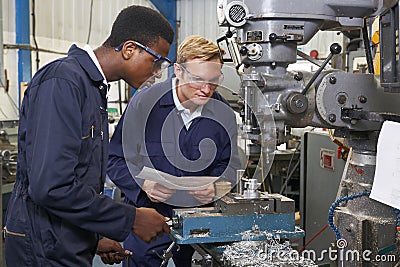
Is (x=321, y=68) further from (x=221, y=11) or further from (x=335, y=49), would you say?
(x=221, y=11)

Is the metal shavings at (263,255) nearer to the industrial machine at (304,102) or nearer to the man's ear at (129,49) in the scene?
the industrial machine at (304,102)

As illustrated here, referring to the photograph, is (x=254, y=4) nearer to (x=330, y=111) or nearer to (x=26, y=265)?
(x=330, y=111)

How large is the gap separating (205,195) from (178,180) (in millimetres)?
145

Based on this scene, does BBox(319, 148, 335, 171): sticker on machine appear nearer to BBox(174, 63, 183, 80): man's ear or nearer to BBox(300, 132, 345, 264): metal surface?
BBox(300, 132, 345, 264): metal surface

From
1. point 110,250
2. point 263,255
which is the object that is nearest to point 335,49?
point 263,255

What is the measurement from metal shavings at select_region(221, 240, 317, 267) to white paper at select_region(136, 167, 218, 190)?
344mm

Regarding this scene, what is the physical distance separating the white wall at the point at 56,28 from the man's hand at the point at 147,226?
2.00 m

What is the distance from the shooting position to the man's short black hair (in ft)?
4.03

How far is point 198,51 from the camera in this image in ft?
5.16

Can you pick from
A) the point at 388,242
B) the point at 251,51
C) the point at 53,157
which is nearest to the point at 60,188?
the point at 53,157

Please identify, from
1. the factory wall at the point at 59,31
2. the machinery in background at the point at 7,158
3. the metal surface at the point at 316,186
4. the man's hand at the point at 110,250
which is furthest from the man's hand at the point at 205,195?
the factory wall at the point at 59,31

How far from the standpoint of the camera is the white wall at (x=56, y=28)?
311 cm

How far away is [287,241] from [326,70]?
40 cm

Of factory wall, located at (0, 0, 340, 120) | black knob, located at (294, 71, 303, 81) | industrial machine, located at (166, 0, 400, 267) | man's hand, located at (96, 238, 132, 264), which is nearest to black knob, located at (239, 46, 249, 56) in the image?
industrial machine, located at (166, 0, 400, 267)
